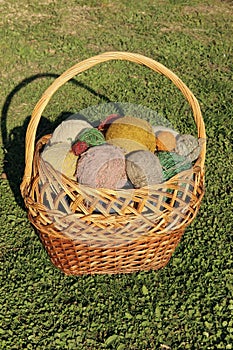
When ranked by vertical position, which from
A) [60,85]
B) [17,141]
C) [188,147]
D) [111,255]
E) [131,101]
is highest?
[60,85]

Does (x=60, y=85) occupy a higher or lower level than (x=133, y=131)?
higher

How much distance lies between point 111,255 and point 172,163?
55cm

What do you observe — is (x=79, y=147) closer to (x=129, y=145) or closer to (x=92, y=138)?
(x=92, y=138)

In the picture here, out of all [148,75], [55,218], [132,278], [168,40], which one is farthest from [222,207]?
[168,40]

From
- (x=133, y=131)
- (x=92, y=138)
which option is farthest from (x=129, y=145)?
(x=92, y=138)

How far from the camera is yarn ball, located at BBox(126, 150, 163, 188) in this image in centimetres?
231

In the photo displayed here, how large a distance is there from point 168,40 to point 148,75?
77 cm

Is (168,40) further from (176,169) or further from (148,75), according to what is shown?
(176,169)

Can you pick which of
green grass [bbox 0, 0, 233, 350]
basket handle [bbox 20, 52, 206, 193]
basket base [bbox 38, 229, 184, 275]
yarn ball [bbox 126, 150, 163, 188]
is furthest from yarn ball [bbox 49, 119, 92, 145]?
green grass [bbox 0, 0, 233, 350]

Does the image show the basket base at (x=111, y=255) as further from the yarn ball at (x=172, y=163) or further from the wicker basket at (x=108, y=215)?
the yarn ball at (x=172, y=163)

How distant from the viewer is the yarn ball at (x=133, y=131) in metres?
2.50

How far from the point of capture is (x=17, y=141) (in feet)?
11.8

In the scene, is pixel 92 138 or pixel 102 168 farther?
pixel 92 138

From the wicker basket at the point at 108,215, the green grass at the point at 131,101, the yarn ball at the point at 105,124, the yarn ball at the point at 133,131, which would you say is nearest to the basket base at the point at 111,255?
the wicker basket at the point at 108,215
